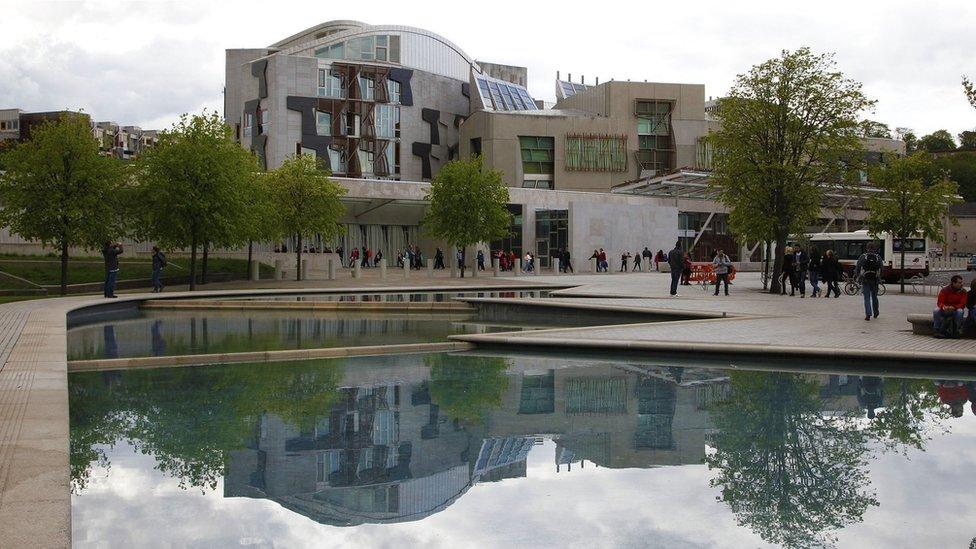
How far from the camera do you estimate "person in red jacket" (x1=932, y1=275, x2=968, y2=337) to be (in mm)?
15383

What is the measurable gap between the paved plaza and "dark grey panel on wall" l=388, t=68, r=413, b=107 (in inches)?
1710

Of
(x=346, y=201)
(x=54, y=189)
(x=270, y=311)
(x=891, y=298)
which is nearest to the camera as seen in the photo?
(x=270, y=311)

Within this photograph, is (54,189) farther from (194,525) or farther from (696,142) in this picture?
(696,142)

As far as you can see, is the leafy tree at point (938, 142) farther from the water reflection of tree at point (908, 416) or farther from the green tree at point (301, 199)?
the water reflection of tree at point (908, 416)

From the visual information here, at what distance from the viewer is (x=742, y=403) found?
33.7ft

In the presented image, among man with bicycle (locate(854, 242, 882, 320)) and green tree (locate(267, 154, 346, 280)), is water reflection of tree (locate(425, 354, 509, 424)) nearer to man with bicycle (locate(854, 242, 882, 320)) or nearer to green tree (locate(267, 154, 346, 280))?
man with bicycle (locate(854, 242, 882, 320))

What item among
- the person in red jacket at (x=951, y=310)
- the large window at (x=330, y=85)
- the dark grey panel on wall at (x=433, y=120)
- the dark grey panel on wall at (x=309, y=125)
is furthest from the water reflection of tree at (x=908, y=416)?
the dark grey panel on wall at (x=433, y=120)

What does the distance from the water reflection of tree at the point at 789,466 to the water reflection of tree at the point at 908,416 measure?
0.25 m

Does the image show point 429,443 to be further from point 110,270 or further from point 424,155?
point 424,155

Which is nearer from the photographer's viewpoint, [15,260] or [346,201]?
[15,260]

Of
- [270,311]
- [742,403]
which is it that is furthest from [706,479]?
[270,311]

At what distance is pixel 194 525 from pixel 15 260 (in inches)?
1414

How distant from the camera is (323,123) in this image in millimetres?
67625

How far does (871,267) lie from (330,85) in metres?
54.0
